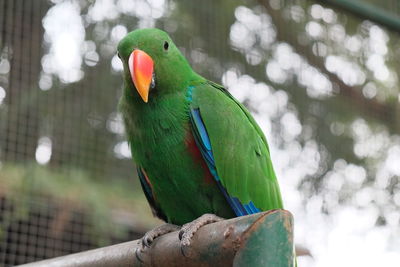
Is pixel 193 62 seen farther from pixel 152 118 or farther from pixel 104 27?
pixel 152 118

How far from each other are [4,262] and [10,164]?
0.47m

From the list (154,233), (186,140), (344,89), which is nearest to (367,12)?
(344,89)

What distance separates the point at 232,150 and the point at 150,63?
0.34 m

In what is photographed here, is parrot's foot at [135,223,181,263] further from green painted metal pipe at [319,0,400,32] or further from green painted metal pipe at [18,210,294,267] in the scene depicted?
green painted metal pipe at [319,0,400,32]

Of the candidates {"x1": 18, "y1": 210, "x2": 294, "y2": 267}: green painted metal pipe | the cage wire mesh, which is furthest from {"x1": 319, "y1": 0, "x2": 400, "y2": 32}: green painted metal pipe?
{"x1": 18, "y1": 210, "x2": 294, "y2": 267}: green painted metal pipe

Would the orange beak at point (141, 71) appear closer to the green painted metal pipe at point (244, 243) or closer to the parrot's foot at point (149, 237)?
the parrot's foot at point (149, 237)

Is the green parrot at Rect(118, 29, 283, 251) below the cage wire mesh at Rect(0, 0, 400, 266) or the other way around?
Answer: the other way around

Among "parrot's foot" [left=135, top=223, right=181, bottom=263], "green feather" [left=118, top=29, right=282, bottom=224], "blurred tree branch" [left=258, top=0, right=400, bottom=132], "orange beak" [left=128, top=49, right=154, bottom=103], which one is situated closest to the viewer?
"parrot's foot" [left=135, top=223, right=181, bottom=263]

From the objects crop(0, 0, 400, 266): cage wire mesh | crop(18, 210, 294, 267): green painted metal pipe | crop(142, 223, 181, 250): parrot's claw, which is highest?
crop(18, 210, 294, 267): green painted metal pipe

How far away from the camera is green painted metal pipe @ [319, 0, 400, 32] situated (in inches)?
120

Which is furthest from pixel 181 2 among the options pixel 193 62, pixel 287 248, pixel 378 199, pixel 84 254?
pixel 287 248

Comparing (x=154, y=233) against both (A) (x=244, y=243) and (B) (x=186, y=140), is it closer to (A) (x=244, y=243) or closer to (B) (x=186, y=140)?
(B) (x=186, y=140)

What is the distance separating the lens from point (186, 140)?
1851 mm

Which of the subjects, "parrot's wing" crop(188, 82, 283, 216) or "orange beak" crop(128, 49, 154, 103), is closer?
"orange beak" crop(128, 49, 154, 103)
